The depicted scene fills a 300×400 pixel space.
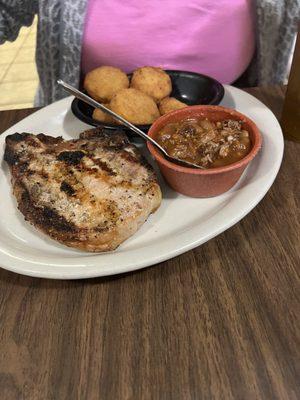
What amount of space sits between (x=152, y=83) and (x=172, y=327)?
77cm

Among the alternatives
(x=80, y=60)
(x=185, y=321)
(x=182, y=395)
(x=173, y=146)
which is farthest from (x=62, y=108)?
(x=182, y=395)

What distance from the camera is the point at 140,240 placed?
3.11 ft

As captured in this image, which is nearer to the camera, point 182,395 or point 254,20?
point 182,395

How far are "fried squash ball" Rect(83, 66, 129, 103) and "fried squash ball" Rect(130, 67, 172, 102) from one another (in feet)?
0.16

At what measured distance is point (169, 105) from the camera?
123cm

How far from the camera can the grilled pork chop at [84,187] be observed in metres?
0.89

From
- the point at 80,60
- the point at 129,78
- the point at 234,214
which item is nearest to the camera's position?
the point at 234,214

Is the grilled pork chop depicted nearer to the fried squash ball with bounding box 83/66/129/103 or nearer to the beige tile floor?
the fried squash ball with bounding box 83/66/129/103

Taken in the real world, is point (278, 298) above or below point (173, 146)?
below

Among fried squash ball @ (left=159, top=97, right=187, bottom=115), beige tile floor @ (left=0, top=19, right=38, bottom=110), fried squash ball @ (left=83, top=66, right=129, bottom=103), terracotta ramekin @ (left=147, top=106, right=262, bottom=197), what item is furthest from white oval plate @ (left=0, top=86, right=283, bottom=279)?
beige tile floor @ (left=0, top=19, right=38, bottom=110)

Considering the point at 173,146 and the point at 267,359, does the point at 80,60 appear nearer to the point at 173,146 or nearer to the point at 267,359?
the point at 173,146

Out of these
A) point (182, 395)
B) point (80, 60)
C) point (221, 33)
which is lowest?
point (182, 395)

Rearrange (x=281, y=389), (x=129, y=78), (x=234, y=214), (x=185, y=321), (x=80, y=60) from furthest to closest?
(x=80, y=60) → (x=129, y=78) → (x=234, y=214) → (x=185, y=321) → (x=281, y=389)

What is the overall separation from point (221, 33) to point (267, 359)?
3.64 ft
